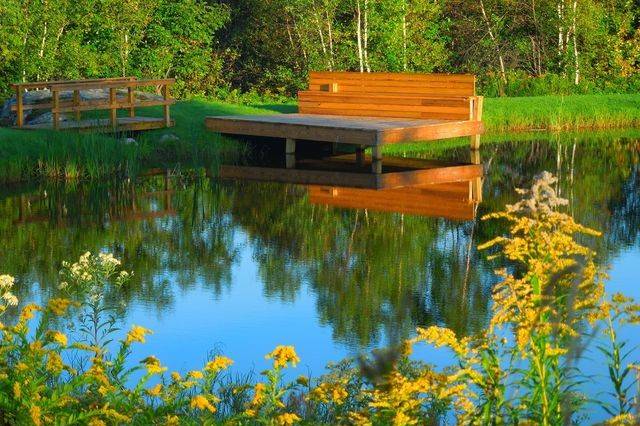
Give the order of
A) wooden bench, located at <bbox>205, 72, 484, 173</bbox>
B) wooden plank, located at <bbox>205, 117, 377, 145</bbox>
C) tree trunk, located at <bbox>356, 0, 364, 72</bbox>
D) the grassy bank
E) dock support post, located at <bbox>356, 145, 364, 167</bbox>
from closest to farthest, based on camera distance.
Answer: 1. the grassy bank
2. wooden plank, located at <bbox>205, 117, 377, 145</bbox>
3. wooden bench, located at <bbox>205, 72, 484, 173</bbox>
4. dock support post, located at <bbox>356, 145, 364, 167</bbox>
5. tree trunk, located at <bbox>356, 0, 364, 72</bbox>

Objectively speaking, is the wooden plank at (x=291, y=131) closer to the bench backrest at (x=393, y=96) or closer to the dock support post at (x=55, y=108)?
the bench backrest at (x=393, y=96)

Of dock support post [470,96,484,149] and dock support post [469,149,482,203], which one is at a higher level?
dock support post [470,96,484,149]

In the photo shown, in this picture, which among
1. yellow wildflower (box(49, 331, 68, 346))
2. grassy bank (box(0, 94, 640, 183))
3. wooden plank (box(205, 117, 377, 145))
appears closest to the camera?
yellow wildflower (box(49, 331, 68, 346))

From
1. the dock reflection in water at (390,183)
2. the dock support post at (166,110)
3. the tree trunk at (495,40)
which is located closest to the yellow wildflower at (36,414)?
the dock reflection in water at (390,183)

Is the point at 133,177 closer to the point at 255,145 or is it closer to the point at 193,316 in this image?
the point at 255,145

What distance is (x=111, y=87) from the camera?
1952cm

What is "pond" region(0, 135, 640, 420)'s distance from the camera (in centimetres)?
963

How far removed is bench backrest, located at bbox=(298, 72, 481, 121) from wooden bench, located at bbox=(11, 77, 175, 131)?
2826mm

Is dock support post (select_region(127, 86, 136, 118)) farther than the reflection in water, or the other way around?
dock support post (select_region(127, 86, 136, 118))

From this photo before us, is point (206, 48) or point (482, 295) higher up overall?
point (206, 48)

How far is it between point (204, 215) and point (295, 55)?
568 inches

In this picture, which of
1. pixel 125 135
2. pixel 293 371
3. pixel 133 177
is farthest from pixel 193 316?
pixel 125 135

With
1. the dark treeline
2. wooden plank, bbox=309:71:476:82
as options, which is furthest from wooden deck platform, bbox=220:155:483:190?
the dark treeline

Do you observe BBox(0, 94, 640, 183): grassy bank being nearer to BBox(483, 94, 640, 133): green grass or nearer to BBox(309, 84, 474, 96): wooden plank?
BBox(483, 94, 640, 133): green grass
